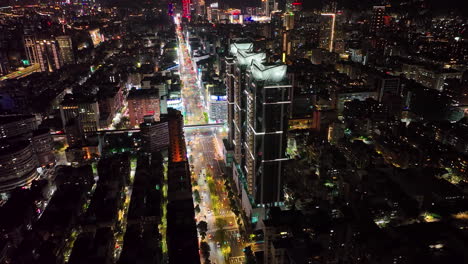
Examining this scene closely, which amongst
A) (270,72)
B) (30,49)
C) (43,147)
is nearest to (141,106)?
(43,147)

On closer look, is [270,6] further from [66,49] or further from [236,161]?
[236,161]

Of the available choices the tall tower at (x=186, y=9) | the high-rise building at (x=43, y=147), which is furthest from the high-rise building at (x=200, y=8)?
the high-rise building at (x=43, y=147)

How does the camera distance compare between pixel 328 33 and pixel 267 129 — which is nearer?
pixel 267 129

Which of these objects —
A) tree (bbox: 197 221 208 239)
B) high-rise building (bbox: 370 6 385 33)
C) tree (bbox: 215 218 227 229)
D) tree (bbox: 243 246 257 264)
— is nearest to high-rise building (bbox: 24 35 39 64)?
tree (bbox: 215 218 227 229)

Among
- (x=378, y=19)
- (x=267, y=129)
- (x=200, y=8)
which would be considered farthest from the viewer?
(x=200, y=8)

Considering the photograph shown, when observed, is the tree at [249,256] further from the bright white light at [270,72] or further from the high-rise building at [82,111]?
the high-rise building at [82,111]

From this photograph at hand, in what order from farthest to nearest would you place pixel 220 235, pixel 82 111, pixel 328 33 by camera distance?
pixel 328 33
pixel 82 111
pixel 220 235

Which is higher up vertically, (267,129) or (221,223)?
(267,129)

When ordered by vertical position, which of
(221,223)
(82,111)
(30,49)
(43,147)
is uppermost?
(30,49)
